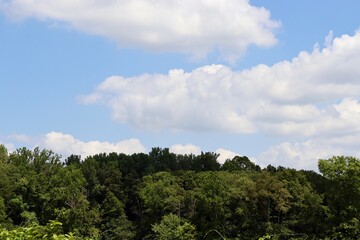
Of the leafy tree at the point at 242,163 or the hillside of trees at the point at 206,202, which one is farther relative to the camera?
the leafy tree at the point at 242,163

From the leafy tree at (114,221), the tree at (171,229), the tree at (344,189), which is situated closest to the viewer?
the tree at (344,189)

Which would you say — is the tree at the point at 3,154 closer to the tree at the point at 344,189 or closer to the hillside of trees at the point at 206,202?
the hillside of trees at the point at 206,202

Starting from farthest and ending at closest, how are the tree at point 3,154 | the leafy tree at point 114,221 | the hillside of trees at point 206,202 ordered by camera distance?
the leafy tree at point 114,221, the tree at point 3,154, the hillside of trees at point 206,202

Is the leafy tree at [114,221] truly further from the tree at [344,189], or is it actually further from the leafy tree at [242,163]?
the tree at [344,189]

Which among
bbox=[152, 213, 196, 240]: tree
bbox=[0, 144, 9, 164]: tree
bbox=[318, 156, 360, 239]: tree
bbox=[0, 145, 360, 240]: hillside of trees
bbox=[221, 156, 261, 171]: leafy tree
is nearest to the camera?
bbox=[318, 156, 360, 239]: tree

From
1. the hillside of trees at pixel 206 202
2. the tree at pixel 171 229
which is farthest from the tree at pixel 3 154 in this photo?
the tree at pixel 171 229

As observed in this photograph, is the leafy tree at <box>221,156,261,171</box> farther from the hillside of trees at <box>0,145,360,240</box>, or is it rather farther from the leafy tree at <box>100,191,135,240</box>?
the leafy tree at <box>100,191,135,240</box>

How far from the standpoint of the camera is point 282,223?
69375 mm

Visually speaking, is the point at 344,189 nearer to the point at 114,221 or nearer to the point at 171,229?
the point at 171,229

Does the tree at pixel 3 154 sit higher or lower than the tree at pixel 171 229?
higher

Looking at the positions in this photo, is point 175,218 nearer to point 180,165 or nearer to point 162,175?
point 162,175

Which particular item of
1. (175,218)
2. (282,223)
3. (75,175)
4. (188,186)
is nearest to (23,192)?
(75,175)

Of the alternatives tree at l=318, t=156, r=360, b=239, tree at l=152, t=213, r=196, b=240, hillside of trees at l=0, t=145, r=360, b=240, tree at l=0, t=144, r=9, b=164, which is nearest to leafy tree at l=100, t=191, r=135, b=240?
hillside of trees at l=0, t=145, r=360, b=240

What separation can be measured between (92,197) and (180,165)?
983 inches
